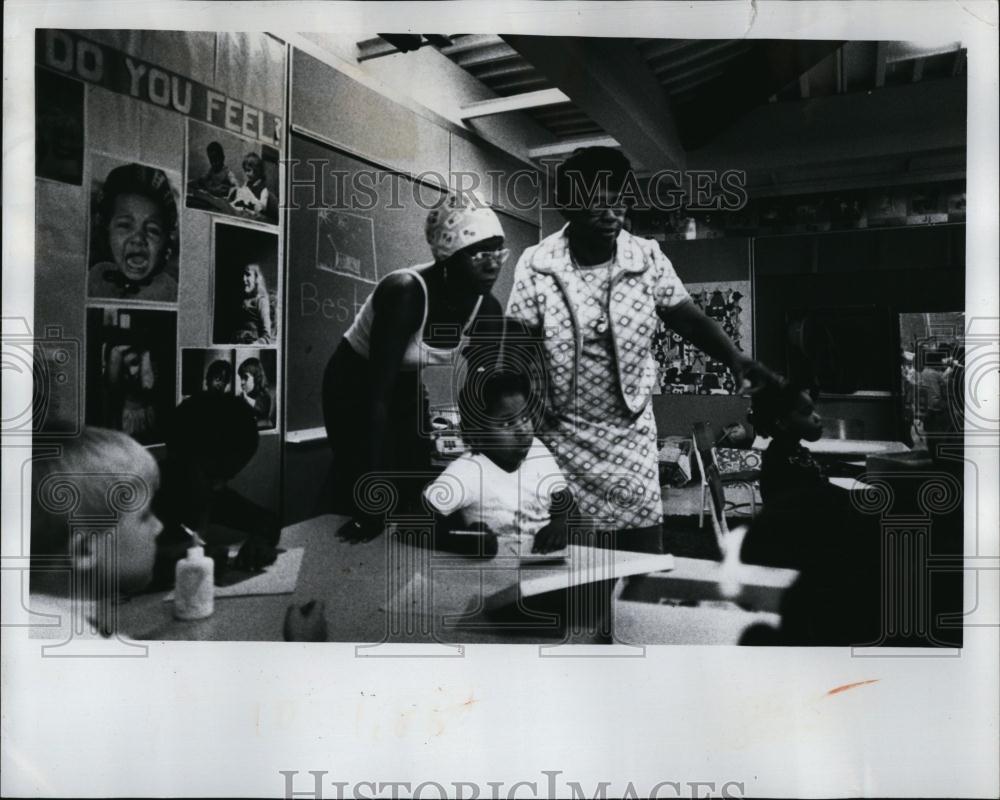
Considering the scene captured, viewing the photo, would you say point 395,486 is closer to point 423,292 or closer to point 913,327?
point 423,292

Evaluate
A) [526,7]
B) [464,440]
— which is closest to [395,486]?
[464,440]

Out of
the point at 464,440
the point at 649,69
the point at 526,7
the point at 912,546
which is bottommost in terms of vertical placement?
the point at 912,546

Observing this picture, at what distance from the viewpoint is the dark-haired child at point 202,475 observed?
6.57 feet

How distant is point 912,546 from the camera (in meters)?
2.04

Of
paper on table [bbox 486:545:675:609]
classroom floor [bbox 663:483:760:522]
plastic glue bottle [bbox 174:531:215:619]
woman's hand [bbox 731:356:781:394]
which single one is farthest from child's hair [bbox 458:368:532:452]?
plastic glue bottle [bbox 174:531:215:619]

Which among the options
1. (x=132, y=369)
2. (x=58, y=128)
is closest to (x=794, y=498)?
(x=132, y=369)

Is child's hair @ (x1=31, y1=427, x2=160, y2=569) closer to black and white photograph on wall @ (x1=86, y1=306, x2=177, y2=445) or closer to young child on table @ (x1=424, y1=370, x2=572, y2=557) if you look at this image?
black and white photograph on wall @ (x1=86, y1=306, x2=177, y2=445)

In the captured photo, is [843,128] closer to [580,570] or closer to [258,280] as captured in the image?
[580,570]

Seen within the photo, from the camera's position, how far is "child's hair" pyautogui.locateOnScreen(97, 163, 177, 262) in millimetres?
1938

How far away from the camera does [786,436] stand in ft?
6.77

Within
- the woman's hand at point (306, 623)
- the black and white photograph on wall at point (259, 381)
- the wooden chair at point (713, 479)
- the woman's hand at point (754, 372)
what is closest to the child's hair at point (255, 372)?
the black and white photograph on wall at point (259, 381)

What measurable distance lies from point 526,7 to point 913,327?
1.51m

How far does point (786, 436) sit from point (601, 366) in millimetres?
612

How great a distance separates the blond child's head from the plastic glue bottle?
0.11 m
